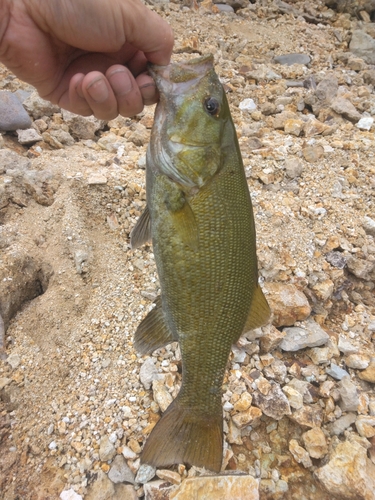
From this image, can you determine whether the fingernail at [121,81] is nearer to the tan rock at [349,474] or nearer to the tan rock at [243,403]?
the tan rock at [243,403]

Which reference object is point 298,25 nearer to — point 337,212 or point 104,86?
point 337,212

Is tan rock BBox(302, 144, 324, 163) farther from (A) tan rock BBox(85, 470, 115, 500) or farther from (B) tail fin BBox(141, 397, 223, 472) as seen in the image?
(A) tan rock BBox(85, 470, 115, 500)

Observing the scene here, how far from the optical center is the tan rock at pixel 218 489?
2.09 m

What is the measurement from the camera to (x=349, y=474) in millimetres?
2221

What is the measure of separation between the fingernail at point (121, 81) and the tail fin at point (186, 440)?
161 cm

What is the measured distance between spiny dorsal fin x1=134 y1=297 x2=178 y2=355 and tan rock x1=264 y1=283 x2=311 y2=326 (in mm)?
1176

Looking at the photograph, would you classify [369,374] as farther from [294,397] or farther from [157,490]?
[157,490]

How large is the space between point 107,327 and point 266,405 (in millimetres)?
1154

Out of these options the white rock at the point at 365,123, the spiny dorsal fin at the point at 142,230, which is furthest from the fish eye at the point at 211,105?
the white rock at the point at 365,123

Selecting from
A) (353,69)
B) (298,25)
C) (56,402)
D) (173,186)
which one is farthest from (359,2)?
(56,402)

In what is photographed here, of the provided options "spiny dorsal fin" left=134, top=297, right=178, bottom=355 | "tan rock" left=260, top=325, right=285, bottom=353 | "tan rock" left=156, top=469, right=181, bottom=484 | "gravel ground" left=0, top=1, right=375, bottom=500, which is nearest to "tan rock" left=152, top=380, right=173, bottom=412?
"gravel ground" left=0, top=1, right=375, bottom=500

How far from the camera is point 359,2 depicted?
884cm

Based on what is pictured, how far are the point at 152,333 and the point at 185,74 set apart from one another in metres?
1.24

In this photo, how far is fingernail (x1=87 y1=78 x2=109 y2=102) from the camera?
207cm
